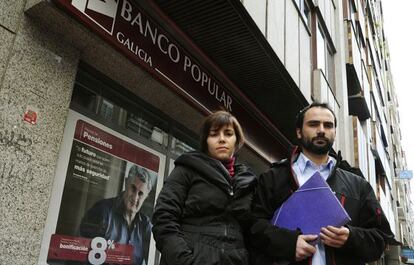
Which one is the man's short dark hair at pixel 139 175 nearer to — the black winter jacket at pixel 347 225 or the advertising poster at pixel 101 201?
the advertising poster at pixel 101 201

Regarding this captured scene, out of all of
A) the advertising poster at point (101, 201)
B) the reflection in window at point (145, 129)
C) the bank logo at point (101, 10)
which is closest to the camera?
the bank logo at point (101, 10)

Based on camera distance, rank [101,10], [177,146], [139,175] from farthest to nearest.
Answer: [177,146]
[139,175]
[101,10]

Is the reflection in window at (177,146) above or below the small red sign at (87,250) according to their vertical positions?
above

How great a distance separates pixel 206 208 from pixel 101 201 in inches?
82.6

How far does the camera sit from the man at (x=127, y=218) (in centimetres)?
381

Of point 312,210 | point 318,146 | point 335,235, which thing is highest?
point 318,146

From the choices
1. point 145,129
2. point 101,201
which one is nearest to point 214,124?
point 101,201

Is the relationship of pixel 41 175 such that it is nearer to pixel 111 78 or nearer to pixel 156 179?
pixel 111 78

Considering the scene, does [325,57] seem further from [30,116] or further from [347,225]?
[347,225]

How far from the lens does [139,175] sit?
451 cm

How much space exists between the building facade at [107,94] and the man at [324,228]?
5.66 feet

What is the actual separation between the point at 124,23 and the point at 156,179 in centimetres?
193

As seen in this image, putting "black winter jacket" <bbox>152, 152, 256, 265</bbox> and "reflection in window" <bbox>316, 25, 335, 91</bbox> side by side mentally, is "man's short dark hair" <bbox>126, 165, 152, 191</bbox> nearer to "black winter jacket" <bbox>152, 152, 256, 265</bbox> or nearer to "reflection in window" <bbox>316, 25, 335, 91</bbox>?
"black winter jacket" <bbox>152, 152, 256, 265</bbox>

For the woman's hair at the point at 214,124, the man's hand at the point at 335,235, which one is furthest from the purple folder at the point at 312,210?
the woman's hair at the point at 214,124
